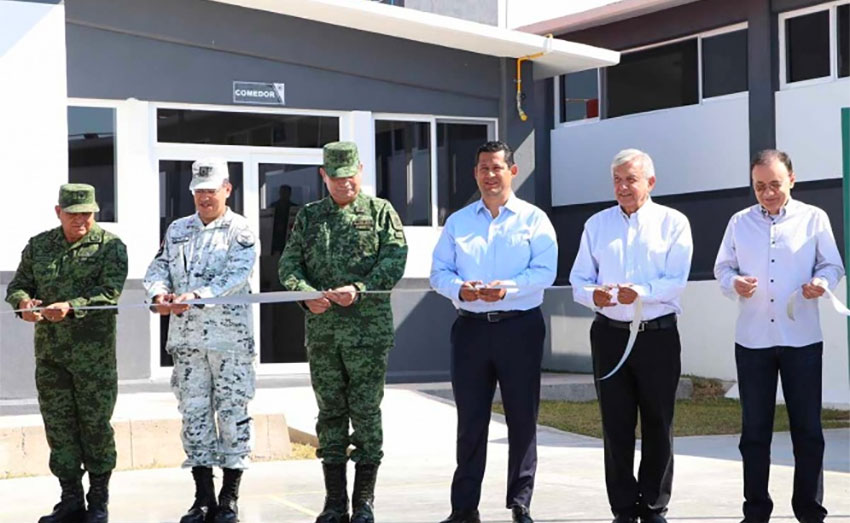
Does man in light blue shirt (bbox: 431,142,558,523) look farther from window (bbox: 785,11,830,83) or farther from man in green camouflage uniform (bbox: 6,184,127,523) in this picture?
window (bbox: 785,11,830,83)

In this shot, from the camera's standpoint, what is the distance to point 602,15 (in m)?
19.1

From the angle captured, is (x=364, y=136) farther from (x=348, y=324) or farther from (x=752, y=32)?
(x=348, y=324)

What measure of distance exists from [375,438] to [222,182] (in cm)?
172

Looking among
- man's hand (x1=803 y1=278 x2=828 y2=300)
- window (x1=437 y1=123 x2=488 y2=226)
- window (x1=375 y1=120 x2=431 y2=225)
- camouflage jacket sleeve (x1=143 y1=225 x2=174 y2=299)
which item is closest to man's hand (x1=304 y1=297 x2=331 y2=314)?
camouflage jacket sleeve (x1=143 y1=225 x2=174 y2=299)

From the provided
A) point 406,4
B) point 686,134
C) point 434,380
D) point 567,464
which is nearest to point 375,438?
point 567,464

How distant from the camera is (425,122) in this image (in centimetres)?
1608

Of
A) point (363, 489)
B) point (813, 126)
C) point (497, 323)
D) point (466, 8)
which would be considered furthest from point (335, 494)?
point (466, 8)

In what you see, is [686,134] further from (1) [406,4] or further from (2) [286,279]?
(2) [286,279]

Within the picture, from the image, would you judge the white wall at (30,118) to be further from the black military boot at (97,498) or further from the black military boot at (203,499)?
the black military boot at (203,499)

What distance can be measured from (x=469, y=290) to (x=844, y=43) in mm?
11210

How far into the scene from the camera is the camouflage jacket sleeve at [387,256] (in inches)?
295

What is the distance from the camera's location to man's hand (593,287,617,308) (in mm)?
7016

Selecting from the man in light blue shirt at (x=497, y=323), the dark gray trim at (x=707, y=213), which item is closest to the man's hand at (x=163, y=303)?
the man in light blue shirt at (x=497, y=323)

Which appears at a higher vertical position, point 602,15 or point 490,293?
point 602,15
